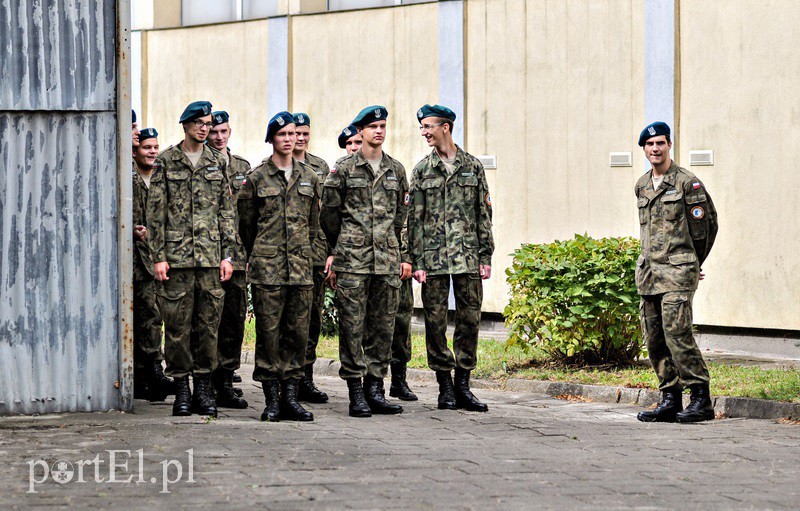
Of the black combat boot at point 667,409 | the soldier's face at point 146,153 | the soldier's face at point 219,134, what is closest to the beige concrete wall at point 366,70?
the soldier's face at point 219,134

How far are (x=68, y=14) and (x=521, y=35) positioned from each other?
31.1 feet

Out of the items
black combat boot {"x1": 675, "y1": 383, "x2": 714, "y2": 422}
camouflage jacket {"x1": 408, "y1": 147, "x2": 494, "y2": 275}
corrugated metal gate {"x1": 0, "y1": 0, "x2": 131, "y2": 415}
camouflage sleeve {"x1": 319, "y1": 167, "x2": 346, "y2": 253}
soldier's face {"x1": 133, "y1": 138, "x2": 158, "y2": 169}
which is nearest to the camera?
corrugated metal gate {"x1": 0, "y1": 0, "x2": 131, "y2": 415}

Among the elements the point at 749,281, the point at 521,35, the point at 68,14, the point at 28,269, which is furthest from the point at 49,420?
the point at 521,35

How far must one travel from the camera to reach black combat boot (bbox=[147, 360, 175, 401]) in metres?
10.8

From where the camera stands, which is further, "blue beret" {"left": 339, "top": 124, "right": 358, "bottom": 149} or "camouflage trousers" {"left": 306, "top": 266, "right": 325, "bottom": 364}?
"blue beret" {"left": 339, "top": 124, "right": 358, "bottom": 149}

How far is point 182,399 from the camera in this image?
9.77 meters

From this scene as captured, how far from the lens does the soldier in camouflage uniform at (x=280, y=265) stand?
31.6 ft

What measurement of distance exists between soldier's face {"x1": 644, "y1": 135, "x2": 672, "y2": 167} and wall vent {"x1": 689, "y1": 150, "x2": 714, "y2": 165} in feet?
19.5

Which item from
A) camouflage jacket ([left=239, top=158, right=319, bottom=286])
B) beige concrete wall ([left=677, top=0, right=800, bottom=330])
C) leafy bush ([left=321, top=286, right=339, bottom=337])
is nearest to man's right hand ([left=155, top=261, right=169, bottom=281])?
camouflage jacket ([left=239, top=158, right=319, bottom=286])

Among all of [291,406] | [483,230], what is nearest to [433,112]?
[483,230]

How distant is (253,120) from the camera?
847 inches

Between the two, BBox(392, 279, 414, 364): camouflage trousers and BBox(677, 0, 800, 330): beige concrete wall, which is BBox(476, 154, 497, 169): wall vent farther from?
BBox(392, 279, 414, 364): camouflage trousers

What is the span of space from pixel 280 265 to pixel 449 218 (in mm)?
1524

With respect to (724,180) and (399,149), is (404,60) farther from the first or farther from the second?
(724,180)
